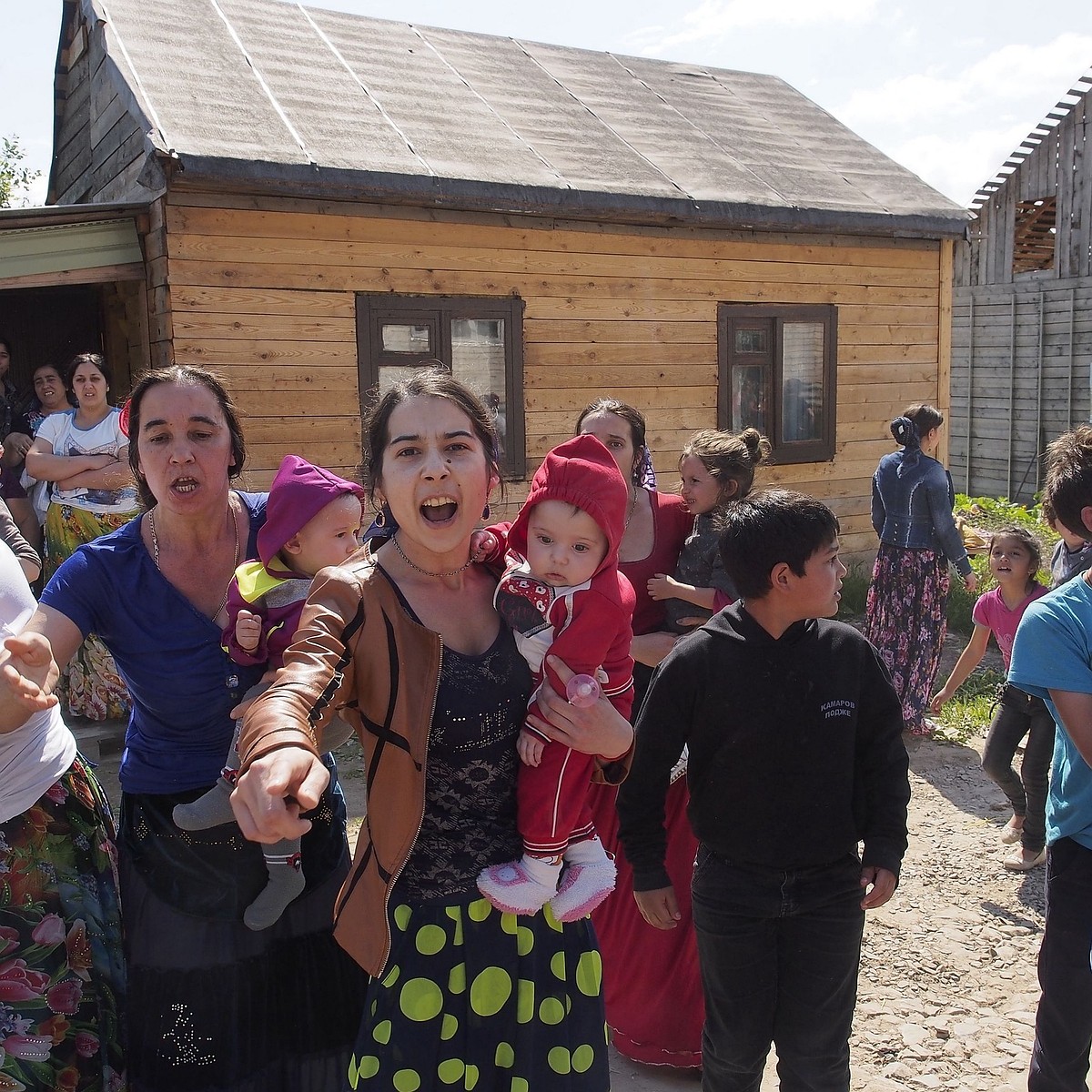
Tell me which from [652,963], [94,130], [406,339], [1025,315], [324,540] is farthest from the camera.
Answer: [1025,315]

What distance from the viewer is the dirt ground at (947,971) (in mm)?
3094

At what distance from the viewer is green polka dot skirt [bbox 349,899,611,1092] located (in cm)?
184

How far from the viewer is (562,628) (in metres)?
2.00

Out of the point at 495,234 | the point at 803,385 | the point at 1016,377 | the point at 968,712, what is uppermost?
the point at 495,234

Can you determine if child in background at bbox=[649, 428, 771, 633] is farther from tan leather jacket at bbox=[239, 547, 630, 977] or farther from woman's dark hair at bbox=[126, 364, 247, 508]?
tan leather jacket at bbox=[239, 547, 630, 977]

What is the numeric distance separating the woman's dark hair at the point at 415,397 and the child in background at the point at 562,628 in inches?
5.8

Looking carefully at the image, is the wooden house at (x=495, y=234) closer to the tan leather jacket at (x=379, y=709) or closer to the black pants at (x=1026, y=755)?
the black pants at (x=1026, y=755)

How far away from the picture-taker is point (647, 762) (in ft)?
8.04

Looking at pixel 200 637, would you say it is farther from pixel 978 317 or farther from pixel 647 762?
pixel 978 317

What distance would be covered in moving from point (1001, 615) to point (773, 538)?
123 inches

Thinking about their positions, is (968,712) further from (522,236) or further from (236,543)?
(236,543)

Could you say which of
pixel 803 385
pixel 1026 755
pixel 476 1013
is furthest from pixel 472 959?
pixel 803 385

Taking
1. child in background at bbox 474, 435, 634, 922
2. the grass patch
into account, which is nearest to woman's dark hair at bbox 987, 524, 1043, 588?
the grass patch

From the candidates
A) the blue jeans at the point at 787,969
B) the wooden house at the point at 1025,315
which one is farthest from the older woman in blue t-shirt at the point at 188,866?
the wooden house at the point at 1025,315
